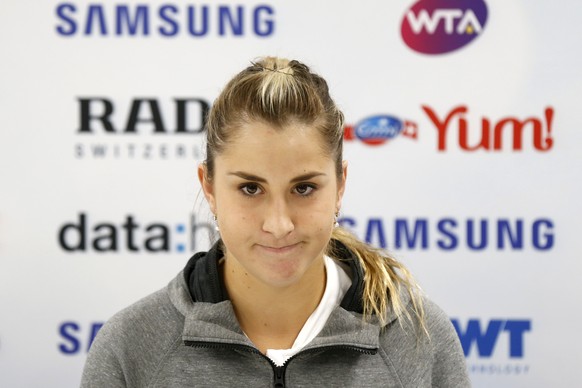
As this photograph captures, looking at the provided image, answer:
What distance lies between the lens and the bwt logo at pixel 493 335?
209cm

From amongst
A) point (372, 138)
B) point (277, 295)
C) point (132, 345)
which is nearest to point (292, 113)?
point (277, 295)

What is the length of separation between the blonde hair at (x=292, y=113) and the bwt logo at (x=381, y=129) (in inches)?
31.0

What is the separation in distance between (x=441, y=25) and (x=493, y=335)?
81 centimetres

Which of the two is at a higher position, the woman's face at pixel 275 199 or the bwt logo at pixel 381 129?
the bwt logo at pixel 381 129

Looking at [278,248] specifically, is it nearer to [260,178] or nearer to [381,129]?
[260,178]

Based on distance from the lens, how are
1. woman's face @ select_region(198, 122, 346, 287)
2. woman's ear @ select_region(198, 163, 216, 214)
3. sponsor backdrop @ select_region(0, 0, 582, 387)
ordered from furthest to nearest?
sponsor backdrop @ select_region(0, 0, 582, 387), woman's ear @ select_region(198, 163, 216, 214), woman's face @ select_region(198, 122, 346, 287)

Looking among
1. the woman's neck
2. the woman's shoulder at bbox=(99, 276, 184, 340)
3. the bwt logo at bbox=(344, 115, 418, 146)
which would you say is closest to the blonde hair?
the woman's neck

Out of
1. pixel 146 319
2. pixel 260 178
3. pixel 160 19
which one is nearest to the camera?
pixel 260 178

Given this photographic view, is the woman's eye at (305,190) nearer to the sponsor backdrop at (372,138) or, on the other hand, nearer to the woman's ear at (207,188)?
the woman's ear at (207,188)

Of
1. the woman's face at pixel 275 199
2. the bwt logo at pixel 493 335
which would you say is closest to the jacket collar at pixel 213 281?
the woman's face at pixel 275 199

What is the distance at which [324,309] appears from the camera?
4.19 ft

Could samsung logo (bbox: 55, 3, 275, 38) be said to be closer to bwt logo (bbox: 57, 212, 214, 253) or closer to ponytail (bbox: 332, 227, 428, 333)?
bwt logo (bbox: 57, 212, 214, 253)

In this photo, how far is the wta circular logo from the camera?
206 cm

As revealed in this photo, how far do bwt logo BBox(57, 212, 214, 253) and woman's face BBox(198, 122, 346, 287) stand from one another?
3.07ft
